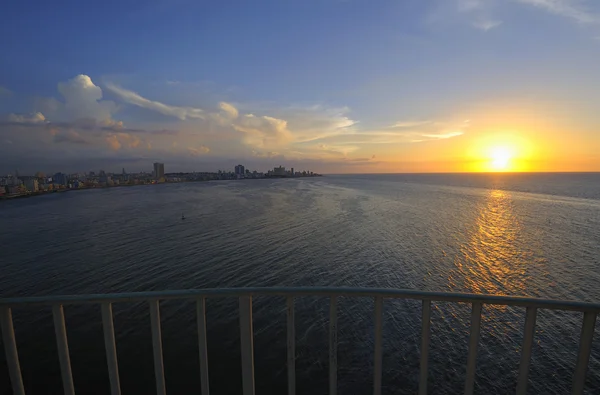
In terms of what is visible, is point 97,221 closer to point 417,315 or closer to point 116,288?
point 116,288

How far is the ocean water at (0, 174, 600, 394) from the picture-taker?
1083cm

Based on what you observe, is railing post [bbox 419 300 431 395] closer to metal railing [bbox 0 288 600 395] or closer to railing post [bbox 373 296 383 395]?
metal railing [bbox 0 288 600 395]

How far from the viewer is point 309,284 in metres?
18.1

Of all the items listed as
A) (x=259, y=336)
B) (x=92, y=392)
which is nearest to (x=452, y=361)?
(x=259, y=336)

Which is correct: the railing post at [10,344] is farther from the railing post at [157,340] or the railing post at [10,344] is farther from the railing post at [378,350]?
the railing post at [378,350]

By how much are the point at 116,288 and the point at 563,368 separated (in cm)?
2274

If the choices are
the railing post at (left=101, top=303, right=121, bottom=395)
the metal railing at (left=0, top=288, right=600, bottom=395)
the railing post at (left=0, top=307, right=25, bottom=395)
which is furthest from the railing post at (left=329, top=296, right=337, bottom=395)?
the railing post at (left=0, top=307, right=25, bottom=395)

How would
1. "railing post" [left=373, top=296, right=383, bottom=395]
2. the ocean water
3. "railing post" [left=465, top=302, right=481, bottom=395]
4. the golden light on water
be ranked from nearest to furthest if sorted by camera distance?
"railing post" [left=465, top=302, right=481, bottom=395]
"railing post" [left=373, top=296, right=383, bottom=395]
the ocean water
the golden light on water

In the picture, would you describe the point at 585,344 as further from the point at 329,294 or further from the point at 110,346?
the point at 110,346

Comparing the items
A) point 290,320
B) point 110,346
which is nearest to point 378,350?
point 290,320

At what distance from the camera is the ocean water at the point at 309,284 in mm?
10828

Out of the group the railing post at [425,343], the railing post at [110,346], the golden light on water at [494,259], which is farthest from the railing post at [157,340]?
the golden light on water at [494,259]

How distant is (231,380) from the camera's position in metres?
10.8

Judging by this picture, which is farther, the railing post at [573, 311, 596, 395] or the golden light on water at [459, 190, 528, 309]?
the golden light on water at [459, 190, 528, 309]
